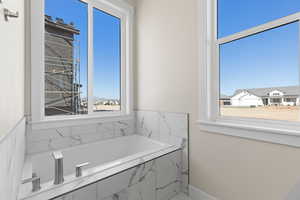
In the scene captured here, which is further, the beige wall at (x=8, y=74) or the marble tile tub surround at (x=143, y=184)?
the marble tile tub surround at (x=143, y=184)

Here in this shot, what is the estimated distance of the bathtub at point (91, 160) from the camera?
3.22 ft

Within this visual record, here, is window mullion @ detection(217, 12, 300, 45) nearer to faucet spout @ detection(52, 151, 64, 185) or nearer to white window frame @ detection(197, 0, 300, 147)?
white window frame @ detection(197, 0, 300, 147)

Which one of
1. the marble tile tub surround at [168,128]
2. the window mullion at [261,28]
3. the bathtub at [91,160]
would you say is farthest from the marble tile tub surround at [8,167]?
the window mullion at [261,28]

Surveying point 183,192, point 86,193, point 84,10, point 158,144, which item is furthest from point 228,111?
point 84,10

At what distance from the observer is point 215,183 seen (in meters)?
1.54

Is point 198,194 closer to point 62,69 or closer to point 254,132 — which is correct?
point 254,132

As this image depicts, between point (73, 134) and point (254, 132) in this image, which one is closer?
point (254, 132)

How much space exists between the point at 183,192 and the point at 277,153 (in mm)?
1080

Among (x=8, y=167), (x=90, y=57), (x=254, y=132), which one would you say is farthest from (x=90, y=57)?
(x=254, y=132)

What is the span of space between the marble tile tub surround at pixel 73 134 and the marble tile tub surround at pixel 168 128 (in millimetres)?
251

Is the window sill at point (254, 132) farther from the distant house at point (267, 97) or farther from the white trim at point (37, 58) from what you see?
the white trim at point (37, 58)

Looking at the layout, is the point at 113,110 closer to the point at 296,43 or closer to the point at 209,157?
the point at 209,157

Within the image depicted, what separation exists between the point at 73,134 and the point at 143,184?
107 cm

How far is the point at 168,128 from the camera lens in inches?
77.4
